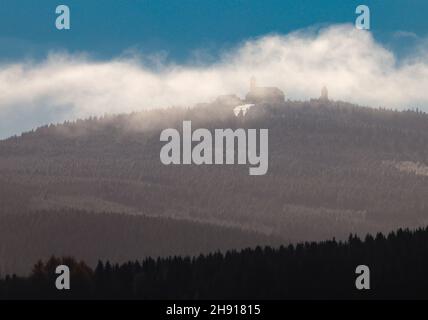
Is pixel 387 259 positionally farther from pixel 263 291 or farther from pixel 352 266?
pixel 263 291
